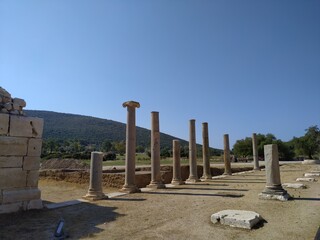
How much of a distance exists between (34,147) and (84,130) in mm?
146538

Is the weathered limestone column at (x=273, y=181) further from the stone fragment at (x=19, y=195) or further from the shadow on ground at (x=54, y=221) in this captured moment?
the stone fragment at (x=19, y=195)

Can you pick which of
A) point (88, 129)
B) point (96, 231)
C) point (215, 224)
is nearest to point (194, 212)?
point (215, 224)

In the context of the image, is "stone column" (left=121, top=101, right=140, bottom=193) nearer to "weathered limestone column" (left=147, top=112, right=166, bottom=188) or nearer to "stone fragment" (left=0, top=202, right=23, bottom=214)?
"weathered limestone column" (left=147, top=112, right=166, bottom=188)

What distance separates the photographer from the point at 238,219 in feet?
23.3

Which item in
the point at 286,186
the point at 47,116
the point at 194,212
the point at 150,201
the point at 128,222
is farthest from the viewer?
the point at 47,116

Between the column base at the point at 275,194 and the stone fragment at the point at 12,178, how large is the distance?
362 inches

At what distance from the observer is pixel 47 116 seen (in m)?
151

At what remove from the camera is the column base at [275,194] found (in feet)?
35.0

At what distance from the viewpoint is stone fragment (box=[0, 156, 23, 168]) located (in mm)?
9352

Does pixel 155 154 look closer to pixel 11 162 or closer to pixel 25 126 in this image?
pixel 25 126

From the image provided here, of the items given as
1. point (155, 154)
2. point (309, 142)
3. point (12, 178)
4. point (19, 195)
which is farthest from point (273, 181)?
point (309, 142)

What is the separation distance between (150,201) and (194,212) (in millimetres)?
2958

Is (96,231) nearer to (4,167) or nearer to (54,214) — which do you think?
(54,214)

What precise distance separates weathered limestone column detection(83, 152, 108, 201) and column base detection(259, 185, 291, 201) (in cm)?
695
